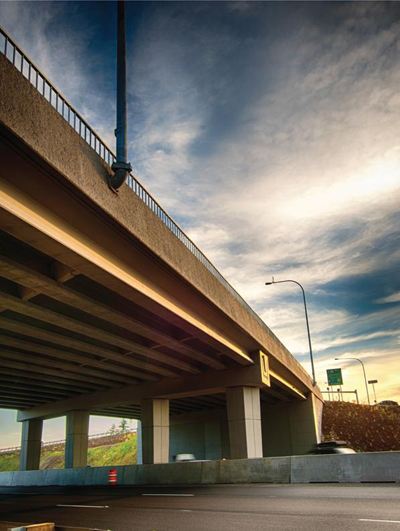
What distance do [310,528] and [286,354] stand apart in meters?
24.6

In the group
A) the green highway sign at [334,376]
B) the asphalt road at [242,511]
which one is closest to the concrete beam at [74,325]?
the asphalt road at [242,511]

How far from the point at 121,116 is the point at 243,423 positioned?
18.5 meters

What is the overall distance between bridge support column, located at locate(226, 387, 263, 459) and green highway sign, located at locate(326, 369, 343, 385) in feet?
132

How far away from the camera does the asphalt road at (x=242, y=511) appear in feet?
26.9

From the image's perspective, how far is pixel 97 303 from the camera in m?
14.5

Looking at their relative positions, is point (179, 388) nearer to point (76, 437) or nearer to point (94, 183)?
point (76, 437)

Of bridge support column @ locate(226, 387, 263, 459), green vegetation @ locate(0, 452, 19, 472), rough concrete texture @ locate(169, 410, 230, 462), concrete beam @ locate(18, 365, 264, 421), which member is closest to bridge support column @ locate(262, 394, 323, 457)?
rough concrete texture @ locate(169, 410, 230, 462)

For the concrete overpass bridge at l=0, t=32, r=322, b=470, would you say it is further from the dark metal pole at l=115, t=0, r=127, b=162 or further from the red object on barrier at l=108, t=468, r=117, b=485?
the red object on barrier at l=108, t=468, r=117, b=485

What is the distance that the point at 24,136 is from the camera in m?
8.69

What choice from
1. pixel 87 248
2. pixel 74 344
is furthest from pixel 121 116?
pixel 74 344

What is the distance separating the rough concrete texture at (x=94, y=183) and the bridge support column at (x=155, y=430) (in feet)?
36.3

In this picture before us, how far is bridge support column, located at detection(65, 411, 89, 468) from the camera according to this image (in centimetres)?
3494

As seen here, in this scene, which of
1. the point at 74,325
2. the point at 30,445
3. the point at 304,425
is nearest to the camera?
the point at 74,325

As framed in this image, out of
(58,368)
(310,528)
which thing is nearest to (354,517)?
(310,528)
